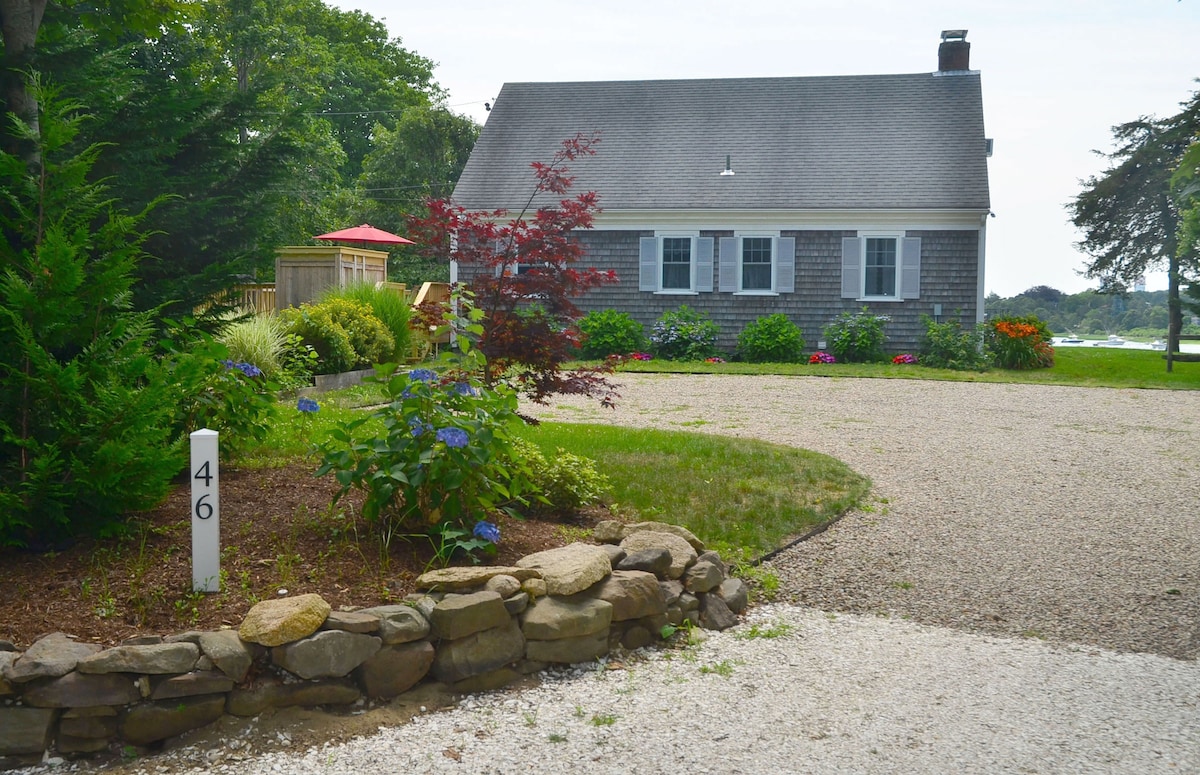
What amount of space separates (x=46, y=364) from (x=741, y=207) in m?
17.1

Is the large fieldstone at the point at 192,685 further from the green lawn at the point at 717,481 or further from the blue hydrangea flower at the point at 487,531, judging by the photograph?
the green lawn at the point at 717,481

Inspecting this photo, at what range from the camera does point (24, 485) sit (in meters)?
4.13

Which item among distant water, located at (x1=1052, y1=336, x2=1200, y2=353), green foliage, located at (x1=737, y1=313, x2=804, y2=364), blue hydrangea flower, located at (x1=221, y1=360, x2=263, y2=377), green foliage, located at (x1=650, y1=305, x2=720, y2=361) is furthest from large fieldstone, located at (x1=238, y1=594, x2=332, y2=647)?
distant water, located at (x1=1052, y1=336, x2=1200, y2=353)

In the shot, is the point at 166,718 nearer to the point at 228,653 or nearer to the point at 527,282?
the point at 228,653

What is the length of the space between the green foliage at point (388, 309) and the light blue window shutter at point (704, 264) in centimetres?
720

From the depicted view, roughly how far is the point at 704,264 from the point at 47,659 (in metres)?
17.9

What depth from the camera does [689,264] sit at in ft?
68.0

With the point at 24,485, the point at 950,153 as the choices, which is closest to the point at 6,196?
the point at 24,485

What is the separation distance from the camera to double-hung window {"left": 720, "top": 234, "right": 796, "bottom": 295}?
2028 centimetres

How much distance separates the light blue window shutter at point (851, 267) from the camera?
20.0 metres

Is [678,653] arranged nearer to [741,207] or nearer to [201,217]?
[201,217]

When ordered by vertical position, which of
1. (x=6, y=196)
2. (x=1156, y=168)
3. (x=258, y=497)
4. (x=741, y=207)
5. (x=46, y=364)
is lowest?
(x=258, y=497)

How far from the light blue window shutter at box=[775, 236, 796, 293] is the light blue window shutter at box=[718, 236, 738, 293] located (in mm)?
810

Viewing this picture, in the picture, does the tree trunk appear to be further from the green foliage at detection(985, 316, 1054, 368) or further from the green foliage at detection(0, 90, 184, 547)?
the green foliage at detection(985, 316, 1054, 368)
